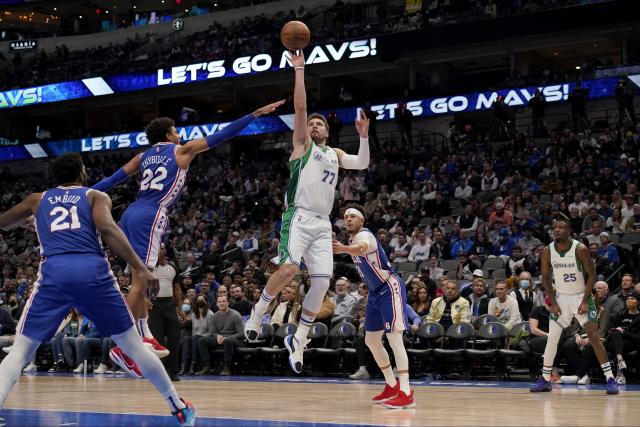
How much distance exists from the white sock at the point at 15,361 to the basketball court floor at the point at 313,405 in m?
0.80

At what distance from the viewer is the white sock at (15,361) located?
561 centimetres

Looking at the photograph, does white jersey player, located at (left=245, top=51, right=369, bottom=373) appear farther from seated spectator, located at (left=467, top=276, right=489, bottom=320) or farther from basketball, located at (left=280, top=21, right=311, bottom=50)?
seated spectator, located at (left=467, top=276, right=489, bottom=320)

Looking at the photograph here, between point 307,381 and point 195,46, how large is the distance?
79.4ft

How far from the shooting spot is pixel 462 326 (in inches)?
532

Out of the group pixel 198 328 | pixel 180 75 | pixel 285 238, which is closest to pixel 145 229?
pixel 285 238

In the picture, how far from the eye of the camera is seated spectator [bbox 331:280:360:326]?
49.0 feet

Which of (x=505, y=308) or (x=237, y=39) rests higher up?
(x=237, y=39)

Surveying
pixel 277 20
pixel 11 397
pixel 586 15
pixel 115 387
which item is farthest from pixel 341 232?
pixel 277 20

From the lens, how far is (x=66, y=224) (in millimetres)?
5797

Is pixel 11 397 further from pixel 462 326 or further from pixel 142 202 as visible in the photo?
pixel 462 326

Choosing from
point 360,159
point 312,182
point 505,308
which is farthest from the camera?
point 505,308

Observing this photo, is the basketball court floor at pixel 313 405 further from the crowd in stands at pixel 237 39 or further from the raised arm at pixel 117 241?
the crowd in stands at pixel 237 39

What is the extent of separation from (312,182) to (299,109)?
744 millimetres

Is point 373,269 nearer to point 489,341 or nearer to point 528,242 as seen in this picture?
point 489,341
